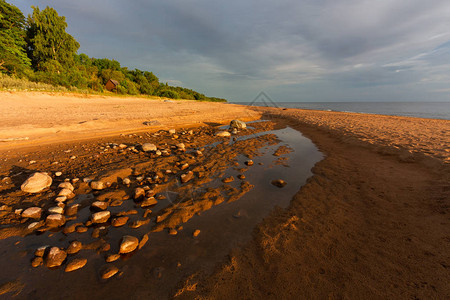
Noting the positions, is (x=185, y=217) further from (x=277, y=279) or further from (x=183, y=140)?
(x=183, y=140)

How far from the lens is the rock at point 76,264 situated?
2052 millimetres

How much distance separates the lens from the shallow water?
1838mm

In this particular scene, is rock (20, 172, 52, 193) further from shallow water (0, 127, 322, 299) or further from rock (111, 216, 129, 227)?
rock (111, 216, 129, 227)

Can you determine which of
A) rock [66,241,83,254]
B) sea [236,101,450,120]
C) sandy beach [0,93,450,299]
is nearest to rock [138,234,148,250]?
sandy beach [0,93,450,299]

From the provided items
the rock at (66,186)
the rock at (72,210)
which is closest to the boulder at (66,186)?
the rock at (66,186)

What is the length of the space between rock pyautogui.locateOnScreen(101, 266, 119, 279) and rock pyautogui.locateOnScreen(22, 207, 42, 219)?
1.94m

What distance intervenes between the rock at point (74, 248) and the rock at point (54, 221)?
71cm

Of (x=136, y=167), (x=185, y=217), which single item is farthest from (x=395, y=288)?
(x=136, y=167)

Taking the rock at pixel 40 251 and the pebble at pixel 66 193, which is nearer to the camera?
the rock at pixel 40 251

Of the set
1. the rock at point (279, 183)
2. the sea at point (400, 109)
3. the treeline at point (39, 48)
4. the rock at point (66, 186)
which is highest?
the treeline at point (39, 48)

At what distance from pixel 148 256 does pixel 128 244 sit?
36cm

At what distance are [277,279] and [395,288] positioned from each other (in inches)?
49.9

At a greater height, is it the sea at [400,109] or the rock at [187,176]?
the sea at [400,109]

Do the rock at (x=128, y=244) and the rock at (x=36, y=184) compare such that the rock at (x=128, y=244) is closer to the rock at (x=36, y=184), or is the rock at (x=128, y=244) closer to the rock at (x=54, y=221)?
the rock at (x=54, y=221)
